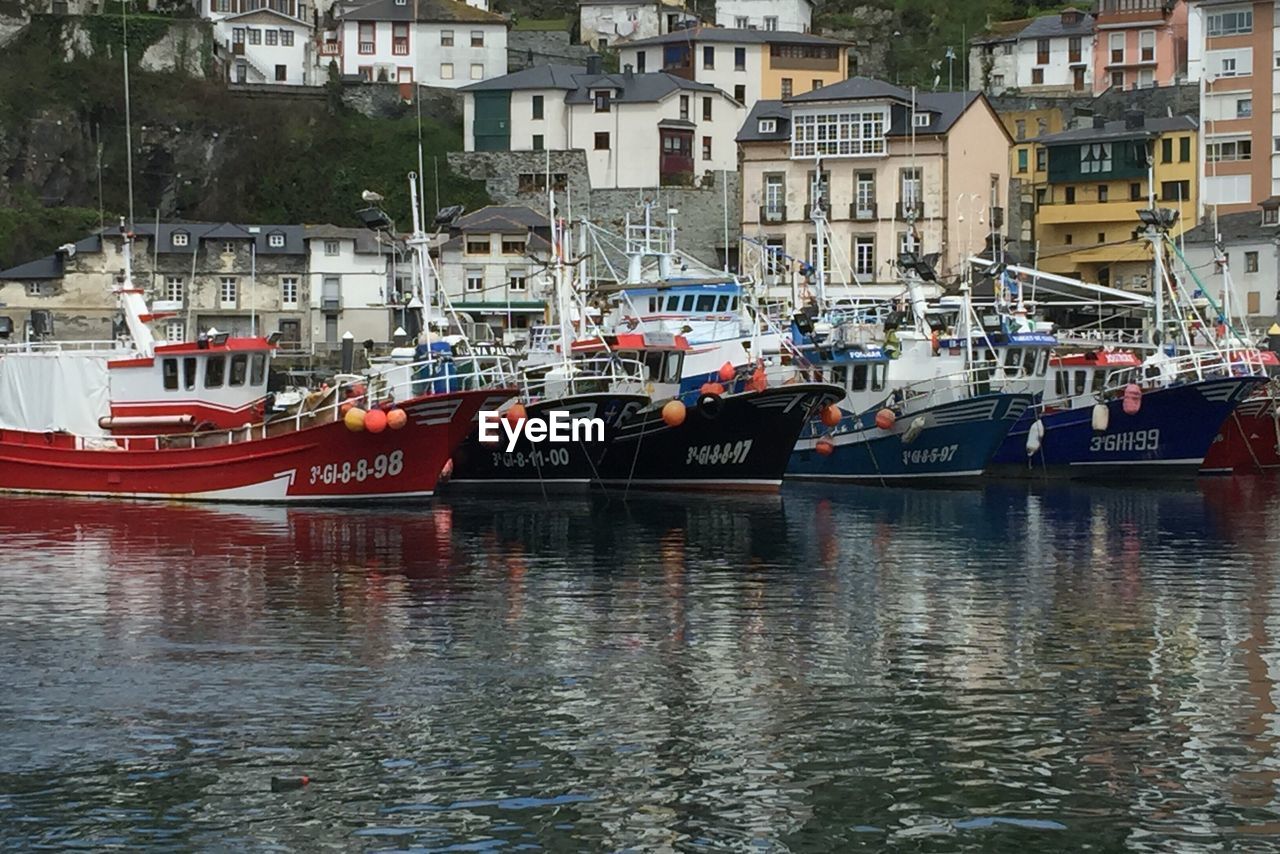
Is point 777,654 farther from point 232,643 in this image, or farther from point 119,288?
point 119,288

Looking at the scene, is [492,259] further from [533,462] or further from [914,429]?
[533,462]

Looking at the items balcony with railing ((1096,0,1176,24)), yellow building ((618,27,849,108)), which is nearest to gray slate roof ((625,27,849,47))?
yellow building ((618,27,849,108))

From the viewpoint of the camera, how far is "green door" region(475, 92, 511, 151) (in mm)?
90375

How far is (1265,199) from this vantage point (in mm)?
82812

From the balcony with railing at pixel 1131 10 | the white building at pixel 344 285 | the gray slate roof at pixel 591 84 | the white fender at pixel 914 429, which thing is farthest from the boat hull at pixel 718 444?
the balcony with railing at pixel 1131 10

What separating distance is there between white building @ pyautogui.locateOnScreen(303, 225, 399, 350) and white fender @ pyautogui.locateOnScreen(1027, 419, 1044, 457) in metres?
36.1

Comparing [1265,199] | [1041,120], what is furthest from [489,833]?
[1041,120]

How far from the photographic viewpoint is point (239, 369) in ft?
137

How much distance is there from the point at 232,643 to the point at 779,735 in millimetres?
7716

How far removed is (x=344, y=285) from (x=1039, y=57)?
35.8 metres

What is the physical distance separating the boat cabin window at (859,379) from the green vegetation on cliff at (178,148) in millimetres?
40751

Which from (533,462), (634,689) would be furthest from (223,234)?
(634,689)

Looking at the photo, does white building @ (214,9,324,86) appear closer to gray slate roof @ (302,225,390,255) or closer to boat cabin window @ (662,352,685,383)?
gray slate roof @ (302,225,390,255)

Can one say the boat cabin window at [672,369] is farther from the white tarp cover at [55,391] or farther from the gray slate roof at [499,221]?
the gray slate roof at [499,221]
